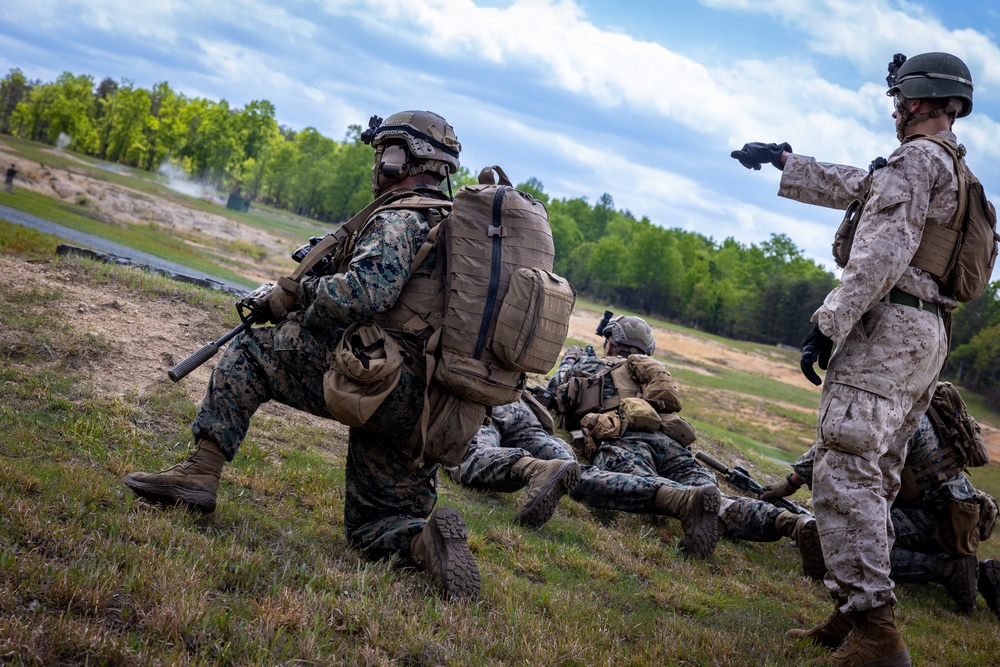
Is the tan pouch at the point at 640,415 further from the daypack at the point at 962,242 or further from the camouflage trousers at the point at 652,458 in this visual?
the daypack at the point at 962,242

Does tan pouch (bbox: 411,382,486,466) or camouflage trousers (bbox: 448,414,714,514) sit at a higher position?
tan pouch (bbox: 411,382,486,466)

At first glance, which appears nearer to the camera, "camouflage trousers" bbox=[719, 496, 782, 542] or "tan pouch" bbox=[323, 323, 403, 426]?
"tan pouch" bbox=[323, 323, 403, 426]

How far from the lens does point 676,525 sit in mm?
7367

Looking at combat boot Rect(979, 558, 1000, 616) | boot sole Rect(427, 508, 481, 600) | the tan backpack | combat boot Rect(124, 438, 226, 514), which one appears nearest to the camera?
boot sole Rect(427, 508, 481, 600)

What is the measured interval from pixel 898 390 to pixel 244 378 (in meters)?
3.59

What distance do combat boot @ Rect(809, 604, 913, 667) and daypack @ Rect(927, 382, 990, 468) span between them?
3.25 metres

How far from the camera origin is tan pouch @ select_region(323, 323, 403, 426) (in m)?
4.21

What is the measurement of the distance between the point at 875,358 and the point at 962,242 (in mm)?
860

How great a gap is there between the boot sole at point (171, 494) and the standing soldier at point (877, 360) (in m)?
3.31

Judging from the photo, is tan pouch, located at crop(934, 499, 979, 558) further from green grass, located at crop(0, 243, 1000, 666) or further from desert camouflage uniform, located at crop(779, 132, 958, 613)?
desert camouflage uniform, located at crop(779, 132, 958, 613)

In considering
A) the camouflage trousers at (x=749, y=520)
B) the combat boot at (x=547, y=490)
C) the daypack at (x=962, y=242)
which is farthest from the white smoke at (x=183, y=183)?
the daypack at (x=962, y=242)

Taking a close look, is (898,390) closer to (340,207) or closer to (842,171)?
(842,171)

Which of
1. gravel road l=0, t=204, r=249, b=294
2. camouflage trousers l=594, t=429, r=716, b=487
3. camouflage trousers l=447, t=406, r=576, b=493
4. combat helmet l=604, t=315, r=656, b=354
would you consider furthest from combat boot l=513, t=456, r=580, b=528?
gravel road l=0, t=204, r=249, b=294

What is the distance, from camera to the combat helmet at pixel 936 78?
15.6ft
